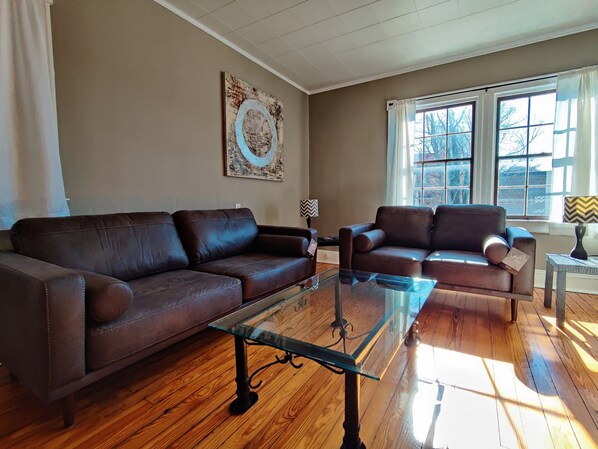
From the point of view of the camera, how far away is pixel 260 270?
7.12 ft

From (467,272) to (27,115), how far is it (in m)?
3.12

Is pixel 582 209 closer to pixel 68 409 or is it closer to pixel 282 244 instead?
pixel 282 244

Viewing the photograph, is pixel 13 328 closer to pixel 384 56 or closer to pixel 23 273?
pixel 23 273

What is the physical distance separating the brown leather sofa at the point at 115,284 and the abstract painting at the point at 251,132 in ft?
2.63

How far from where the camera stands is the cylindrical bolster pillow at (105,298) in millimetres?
1226

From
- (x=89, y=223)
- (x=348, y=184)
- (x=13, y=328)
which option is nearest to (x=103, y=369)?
(x=13, y=328)

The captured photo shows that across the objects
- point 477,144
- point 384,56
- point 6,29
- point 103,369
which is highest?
point 384,56

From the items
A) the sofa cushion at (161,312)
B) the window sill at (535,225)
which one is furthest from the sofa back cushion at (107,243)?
the window sill at (535,225)

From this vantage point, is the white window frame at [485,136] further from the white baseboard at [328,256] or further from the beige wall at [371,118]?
the white baseboard at [328,256]

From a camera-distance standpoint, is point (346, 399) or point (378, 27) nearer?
point (346, 399)

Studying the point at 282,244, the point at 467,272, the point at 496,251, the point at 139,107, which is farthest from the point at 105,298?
the point at 496,251

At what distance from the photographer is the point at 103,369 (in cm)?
130

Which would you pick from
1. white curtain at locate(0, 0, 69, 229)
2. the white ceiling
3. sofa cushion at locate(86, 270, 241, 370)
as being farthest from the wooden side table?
white curtain at locate(0, 0, 69, 229)

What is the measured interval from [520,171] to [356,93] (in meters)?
2.19
